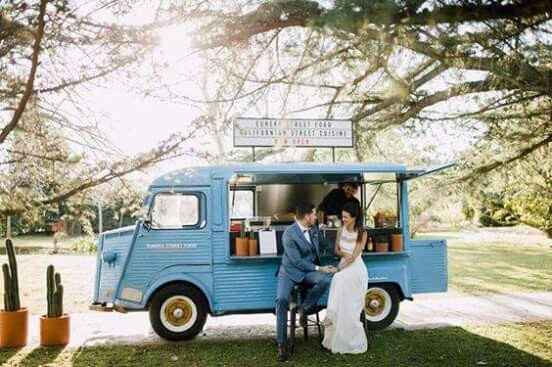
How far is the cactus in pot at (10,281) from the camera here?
24.1 ft

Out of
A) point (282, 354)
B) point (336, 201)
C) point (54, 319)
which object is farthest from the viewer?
point (336, 201)

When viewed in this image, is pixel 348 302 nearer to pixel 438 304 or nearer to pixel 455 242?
pixel 438 304

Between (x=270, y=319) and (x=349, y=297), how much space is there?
2.57 m

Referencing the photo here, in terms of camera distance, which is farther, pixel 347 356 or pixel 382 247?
pixel 382 247

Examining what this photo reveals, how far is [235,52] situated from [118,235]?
10.4 ft

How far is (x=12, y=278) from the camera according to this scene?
7348mm

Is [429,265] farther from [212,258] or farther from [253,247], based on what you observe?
[212,258]

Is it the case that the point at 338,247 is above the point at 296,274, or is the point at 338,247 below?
above

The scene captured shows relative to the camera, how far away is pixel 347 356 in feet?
23.1

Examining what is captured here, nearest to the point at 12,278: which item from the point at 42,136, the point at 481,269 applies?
the point at 42,136

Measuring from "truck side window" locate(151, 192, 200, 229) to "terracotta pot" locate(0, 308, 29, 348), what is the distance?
205cm

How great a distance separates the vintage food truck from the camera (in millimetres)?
7809

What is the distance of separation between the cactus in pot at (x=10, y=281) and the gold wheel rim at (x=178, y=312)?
190 centimetres

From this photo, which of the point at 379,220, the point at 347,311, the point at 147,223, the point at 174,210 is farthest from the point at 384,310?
the point at 147,223
